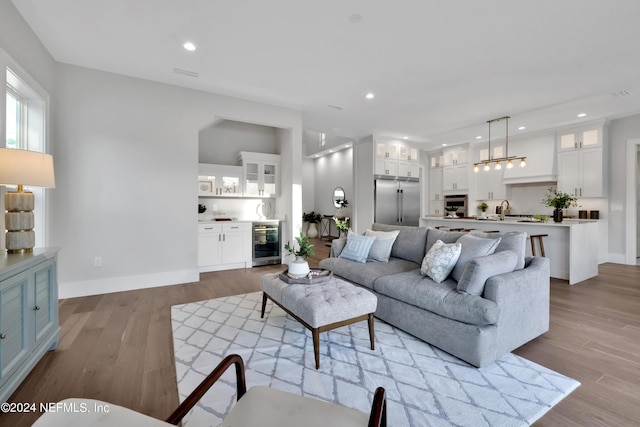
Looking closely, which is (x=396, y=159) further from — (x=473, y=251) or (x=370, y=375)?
(x=370, y=375)

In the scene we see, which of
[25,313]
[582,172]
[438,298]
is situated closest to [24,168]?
[25,313]

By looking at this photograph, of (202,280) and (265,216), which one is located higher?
(265,216)

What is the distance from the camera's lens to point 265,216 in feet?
19.3

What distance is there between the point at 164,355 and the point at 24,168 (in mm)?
1654

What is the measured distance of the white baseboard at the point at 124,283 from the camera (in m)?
3.57

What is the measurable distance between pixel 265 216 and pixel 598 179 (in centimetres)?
650

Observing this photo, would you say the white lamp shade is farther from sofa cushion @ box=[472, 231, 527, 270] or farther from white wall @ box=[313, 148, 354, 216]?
white wall @ box=[313, 148, 354, 216]

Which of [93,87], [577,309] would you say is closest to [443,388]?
[577,309]

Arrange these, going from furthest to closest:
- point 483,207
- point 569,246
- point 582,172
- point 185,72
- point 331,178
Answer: point 331,178 < point 483,207 < point 582,172 < point 569,246 < point 185,72

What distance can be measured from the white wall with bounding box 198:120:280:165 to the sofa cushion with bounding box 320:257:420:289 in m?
3.36

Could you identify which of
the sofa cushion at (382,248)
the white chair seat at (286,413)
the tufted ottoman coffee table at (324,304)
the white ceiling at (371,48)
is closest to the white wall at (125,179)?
the white ceiling at (371,48)

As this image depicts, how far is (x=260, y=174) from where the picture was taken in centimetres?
559

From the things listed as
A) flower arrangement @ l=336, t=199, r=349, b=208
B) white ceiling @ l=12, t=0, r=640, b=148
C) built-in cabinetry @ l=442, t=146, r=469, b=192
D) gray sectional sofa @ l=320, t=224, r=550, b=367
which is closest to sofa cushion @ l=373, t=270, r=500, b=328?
gray sectional sofa @ l=320, t=224, r=550, b=367

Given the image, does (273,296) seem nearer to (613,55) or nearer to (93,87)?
(93,87)
